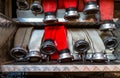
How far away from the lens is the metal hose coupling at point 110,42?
1.33 meters

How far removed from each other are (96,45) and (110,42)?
91 mm

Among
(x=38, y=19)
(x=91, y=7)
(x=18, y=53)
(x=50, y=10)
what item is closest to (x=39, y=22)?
(x=38, y=19)

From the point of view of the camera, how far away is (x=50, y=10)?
4.28 feet

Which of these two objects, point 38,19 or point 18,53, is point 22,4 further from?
point 18,53

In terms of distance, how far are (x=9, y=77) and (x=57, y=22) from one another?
46 centimetres

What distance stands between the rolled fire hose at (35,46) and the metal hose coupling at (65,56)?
0.42 ft

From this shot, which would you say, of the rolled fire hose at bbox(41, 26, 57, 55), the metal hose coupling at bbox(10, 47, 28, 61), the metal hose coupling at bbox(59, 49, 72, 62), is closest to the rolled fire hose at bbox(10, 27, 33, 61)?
the metal hose coupling at bbox(10, 47, 28, 61)

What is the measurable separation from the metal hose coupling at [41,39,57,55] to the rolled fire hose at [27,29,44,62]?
41 millimetres

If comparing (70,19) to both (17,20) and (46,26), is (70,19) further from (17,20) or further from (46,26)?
(17,20)

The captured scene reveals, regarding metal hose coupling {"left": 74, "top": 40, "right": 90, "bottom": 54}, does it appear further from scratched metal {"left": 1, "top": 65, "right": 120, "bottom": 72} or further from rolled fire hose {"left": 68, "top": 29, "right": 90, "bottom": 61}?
scratched metal {"left": 1, "top": 65, "right": 120, "bottom": 72}

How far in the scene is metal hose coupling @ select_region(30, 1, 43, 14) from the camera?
1334 mm

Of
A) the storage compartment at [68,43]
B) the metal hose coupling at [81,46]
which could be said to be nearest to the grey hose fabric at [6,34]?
the storage compartment at [68,43]

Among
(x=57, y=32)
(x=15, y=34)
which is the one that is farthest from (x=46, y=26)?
(x=15, y=34)

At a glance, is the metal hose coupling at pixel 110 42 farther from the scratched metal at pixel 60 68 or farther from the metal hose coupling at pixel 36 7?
the metal hose coupling at pixel 36 7
